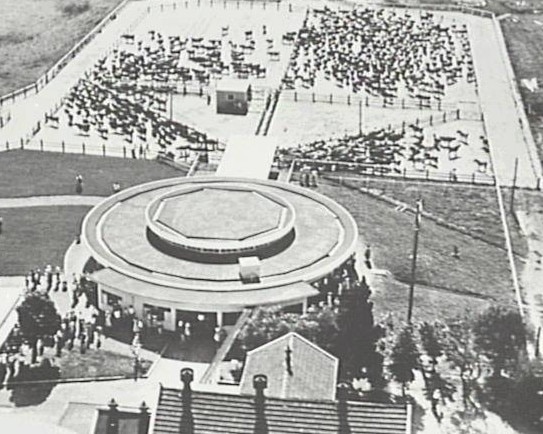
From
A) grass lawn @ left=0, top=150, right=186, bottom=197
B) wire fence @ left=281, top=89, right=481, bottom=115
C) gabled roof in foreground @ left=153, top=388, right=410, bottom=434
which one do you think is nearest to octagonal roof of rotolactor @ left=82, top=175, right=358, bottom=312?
grass lawn @ left=0, top=150, right=186, bottom=197

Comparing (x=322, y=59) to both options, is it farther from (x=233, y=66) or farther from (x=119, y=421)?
(x=119, y=421)

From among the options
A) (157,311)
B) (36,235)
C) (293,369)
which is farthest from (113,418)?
(36,235)

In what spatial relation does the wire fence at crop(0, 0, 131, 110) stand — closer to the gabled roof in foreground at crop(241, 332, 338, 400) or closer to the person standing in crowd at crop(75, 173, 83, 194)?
the person standing in crowd at crop(75, 173, 83, 194)

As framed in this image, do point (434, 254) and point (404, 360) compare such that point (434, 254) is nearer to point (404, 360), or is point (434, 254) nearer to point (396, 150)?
point (404, 360)

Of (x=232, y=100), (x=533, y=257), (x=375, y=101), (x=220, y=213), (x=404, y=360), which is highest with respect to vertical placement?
(x=404, y=360)

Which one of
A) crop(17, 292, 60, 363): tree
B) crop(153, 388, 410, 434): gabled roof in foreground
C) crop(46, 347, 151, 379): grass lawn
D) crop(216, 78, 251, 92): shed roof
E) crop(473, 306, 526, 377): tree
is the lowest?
A: crop(216, 78, 251, 92): shed roof

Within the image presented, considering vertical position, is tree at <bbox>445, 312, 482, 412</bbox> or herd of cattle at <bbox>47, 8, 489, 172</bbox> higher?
tree at <bbox>445, 312, 482, 412</bbox>
